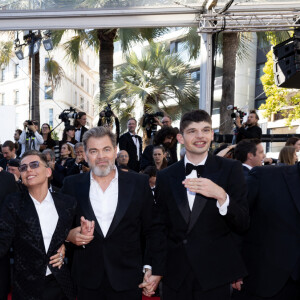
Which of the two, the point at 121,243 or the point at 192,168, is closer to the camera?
the point at 192,168

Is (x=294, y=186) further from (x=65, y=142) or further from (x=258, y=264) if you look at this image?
(x=65, y=142)

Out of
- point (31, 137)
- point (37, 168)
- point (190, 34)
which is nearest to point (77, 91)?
point (190, 34)

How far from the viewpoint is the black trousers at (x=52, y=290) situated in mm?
3182

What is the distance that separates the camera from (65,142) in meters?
8.88

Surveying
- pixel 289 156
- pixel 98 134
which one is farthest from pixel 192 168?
pixel 289 156

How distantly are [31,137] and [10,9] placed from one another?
2602mm

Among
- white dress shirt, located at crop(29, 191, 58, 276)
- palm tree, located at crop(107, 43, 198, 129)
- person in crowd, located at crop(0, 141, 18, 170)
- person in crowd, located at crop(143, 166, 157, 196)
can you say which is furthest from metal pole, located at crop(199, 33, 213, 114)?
palm tree, located at crop(107, 43, 198, 129)

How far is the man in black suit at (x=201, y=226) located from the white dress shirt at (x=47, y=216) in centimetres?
84

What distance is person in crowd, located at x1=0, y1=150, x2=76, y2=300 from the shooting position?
3.13 m

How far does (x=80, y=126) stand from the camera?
9.62m

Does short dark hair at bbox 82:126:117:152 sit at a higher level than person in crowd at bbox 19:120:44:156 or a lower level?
higher

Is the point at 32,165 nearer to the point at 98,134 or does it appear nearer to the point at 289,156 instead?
the point at 98,134

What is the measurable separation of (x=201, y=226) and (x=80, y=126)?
6959 millimetres

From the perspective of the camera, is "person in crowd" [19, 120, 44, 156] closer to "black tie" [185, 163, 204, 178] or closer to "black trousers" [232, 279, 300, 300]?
"black tie" [185, 163, 204, 178]
